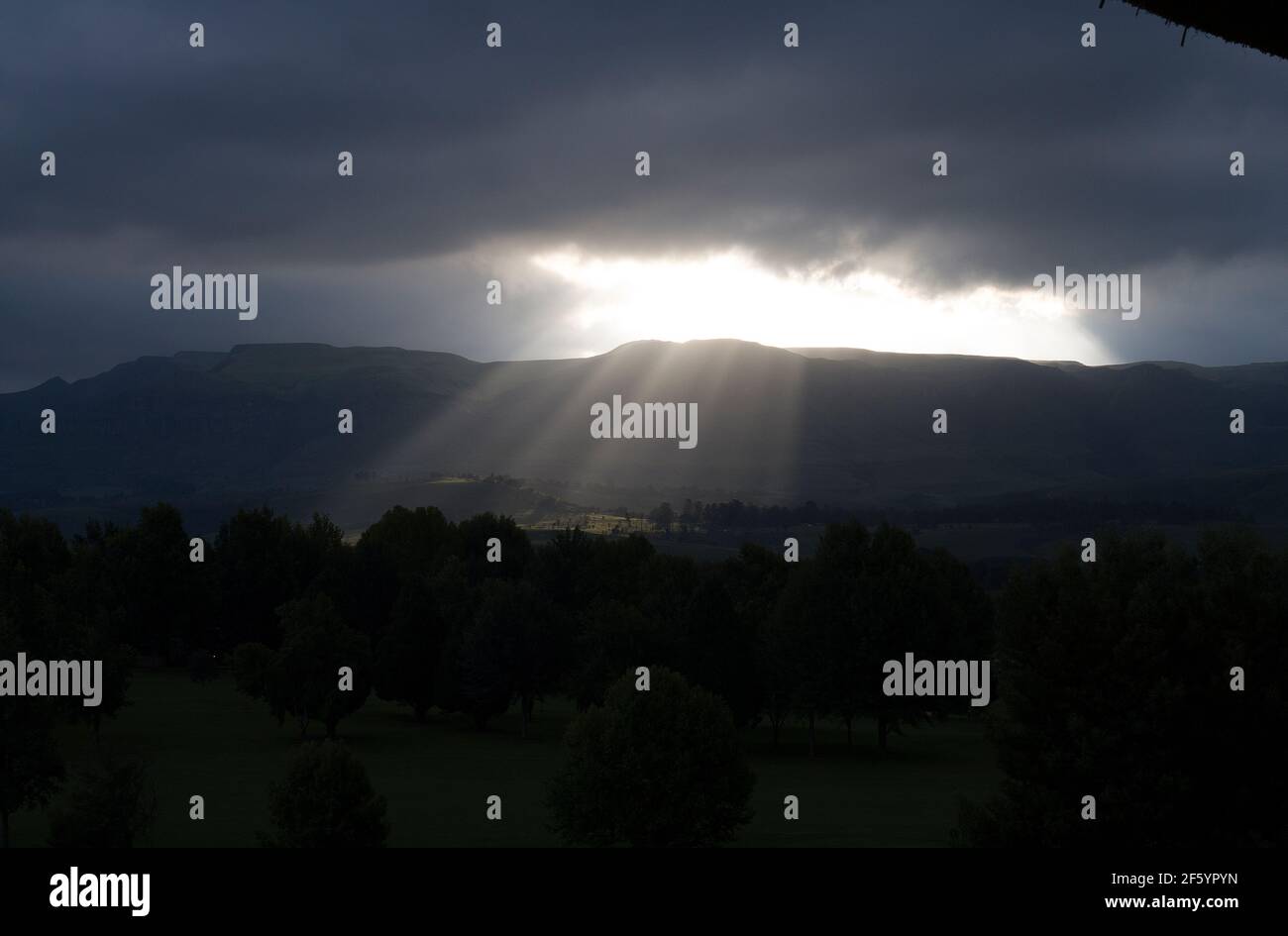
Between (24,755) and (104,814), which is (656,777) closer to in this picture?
(104,814)

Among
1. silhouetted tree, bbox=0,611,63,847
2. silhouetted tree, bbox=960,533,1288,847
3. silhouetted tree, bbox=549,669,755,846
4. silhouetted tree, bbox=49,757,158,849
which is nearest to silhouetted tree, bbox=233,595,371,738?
silhouetted tree, bbox=0,611,63,847

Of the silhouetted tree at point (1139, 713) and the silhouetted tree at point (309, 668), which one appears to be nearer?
the silhouetted tree at point (1139, 713)

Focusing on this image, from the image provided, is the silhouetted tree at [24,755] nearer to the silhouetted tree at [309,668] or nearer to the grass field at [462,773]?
the grass field at [462,773]

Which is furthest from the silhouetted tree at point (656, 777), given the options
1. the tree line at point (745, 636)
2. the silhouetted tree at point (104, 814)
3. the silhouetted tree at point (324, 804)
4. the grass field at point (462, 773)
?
the silhouetted tree at point (104, 814)

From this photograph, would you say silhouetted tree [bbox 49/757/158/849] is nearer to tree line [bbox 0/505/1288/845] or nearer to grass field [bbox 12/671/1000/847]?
grass field [bbox 12/671/1000/847]

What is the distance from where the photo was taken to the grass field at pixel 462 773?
50062mm

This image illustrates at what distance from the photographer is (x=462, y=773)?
223ft

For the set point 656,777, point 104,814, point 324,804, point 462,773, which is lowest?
point 462,773

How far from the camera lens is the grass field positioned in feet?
164

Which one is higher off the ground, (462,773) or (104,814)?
(104,814)

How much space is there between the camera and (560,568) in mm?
133000

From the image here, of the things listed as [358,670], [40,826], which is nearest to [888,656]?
[358,670]

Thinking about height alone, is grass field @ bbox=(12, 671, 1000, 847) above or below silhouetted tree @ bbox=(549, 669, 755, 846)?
below

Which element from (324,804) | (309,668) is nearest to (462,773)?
(309,668)
